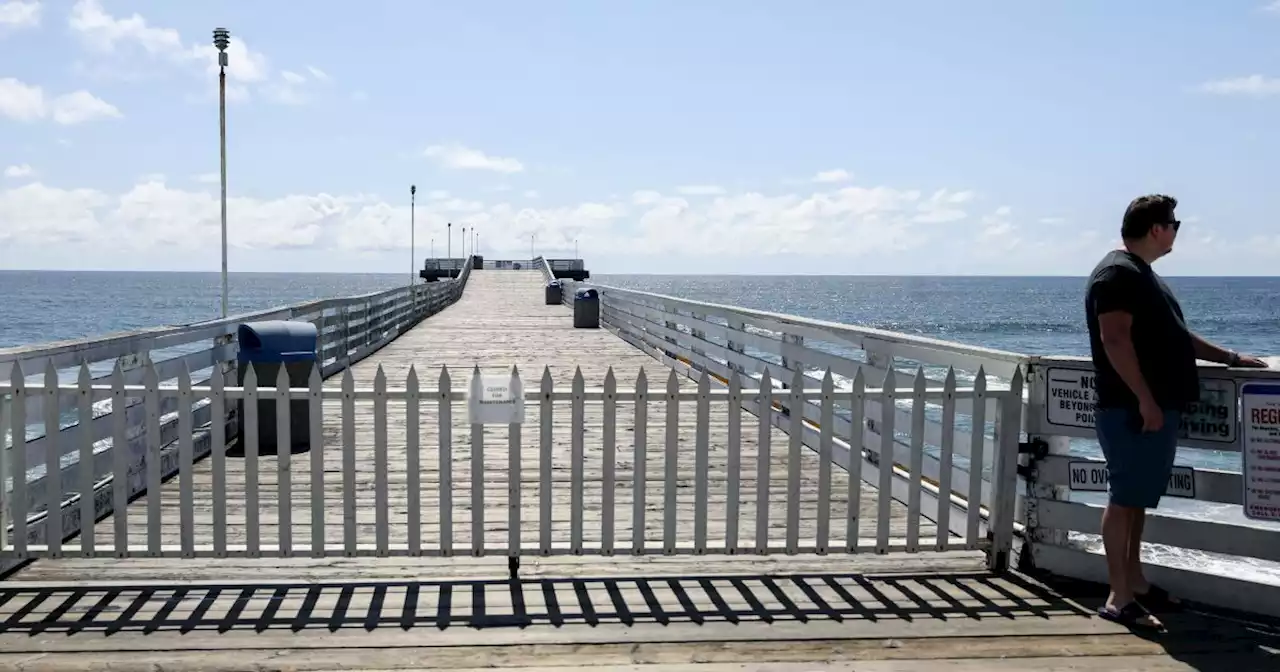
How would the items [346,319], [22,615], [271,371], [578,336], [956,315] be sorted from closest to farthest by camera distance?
1. [22,615]
2. [271,371]
3. [346,319]
4. [578,336]
5. [956,315]

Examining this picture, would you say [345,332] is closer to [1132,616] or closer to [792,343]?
[792,343]

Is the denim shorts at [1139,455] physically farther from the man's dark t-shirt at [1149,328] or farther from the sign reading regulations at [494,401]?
the sign reading regulations at [494,401]

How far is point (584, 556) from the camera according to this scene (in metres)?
5.52

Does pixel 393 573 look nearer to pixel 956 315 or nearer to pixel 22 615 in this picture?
pixel 22 615

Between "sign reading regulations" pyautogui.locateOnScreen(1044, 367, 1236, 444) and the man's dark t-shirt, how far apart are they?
0.30 meters

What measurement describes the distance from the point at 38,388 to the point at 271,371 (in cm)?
300

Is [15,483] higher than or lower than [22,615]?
higher

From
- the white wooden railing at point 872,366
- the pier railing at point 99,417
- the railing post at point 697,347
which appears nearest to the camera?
the pier railing at point 99,417

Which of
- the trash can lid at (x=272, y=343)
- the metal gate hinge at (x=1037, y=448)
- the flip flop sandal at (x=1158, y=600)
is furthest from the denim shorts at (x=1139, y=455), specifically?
the trash can lid at (x=272, y=343)

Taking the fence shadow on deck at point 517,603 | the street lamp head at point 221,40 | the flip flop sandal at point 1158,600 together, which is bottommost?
the fence shadow on deck at point 517,603

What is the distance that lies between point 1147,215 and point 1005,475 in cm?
147

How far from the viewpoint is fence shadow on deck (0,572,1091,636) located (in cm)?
459

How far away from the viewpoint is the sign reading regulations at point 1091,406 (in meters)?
4.89

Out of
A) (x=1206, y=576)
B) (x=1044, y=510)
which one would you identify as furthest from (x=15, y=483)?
(x=1206, y=576)
